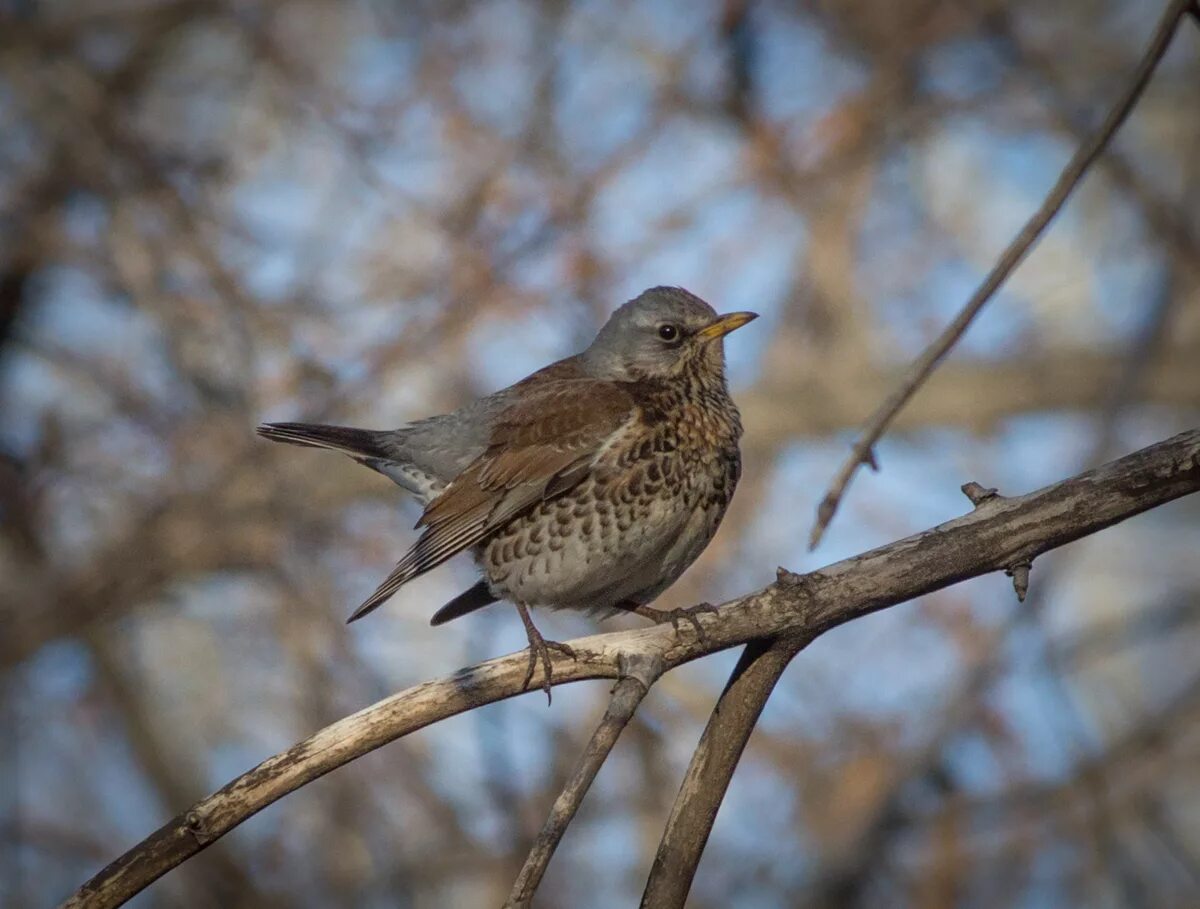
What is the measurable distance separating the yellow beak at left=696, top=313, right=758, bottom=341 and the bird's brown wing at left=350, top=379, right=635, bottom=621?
0.41 m

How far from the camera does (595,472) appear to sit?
4754 mm

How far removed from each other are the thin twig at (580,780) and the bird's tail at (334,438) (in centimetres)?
241

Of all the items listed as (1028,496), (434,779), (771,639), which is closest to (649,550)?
(771,639)

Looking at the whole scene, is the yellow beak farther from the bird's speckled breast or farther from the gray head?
the bird's speckled breast

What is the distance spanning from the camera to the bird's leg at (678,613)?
334 cm

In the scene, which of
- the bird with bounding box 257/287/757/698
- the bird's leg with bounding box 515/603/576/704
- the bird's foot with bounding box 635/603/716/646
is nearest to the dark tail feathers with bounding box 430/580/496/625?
the bird with bounding box 257/287/757/698

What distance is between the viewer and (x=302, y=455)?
917cm

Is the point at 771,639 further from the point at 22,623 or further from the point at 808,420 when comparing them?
the point at 22,623

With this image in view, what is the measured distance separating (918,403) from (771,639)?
6426 mm

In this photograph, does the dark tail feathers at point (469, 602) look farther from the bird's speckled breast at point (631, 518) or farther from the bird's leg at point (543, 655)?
the bird's leg at point (543, 655)

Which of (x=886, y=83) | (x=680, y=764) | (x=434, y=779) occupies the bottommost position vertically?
(x=680, y=764)

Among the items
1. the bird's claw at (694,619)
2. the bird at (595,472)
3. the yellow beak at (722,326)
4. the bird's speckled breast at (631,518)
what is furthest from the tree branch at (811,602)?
the yellow beak at (722,326)

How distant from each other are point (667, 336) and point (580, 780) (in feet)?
8.70

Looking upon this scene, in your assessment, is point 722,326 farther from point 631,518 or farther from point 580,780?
point 580,780
